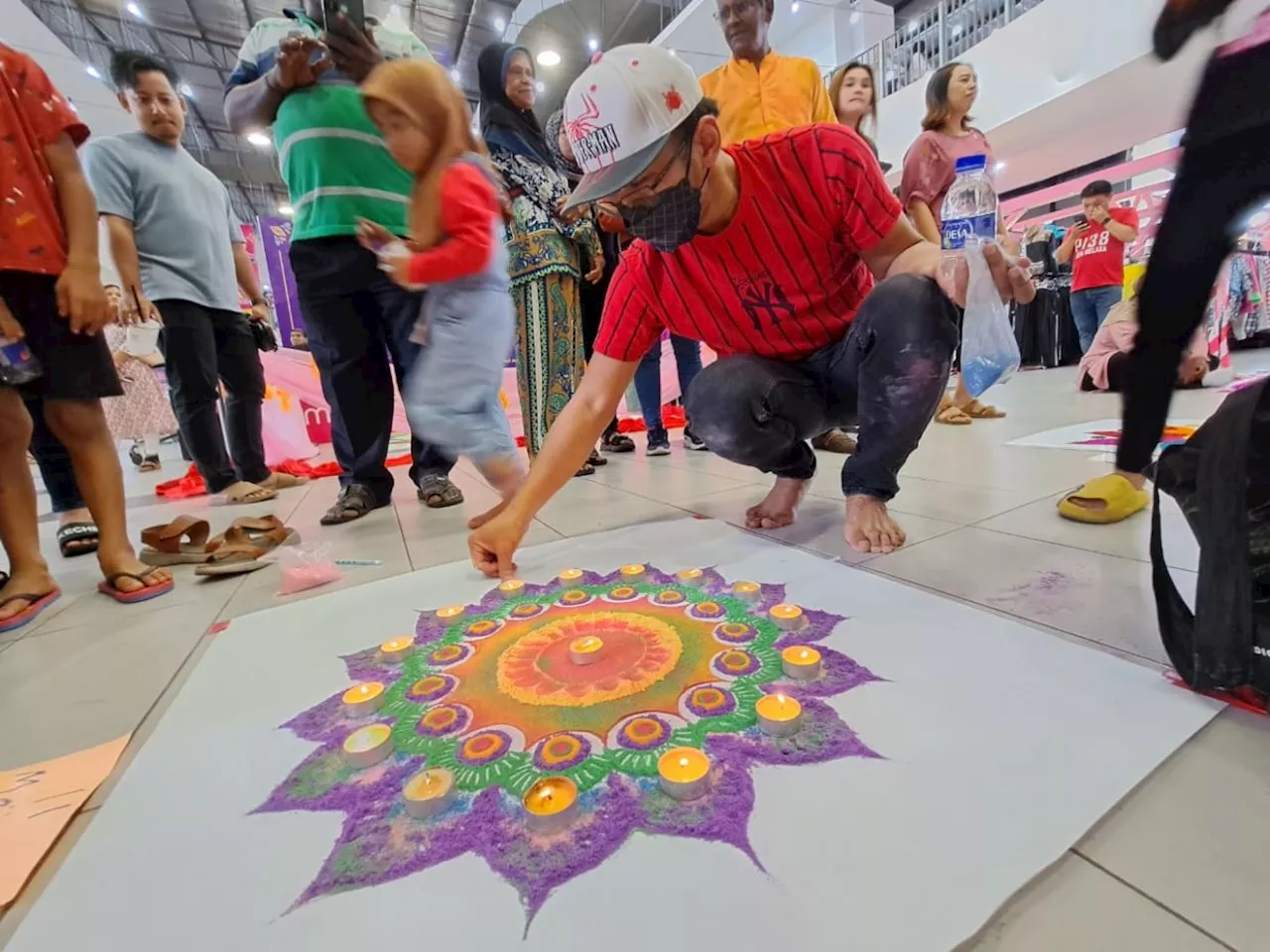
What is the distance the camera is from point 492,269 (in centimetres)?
119

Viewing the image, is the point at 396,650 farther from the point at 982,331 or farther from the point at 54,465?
the point at 54,465

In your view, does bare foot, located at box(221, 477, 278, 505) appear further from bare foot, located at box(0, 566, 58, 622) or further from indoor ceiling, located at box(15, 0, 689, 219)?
indoor ceiling, located at box(15, 0, 689, 219)

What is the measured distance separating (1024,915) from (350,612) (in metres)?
0.83

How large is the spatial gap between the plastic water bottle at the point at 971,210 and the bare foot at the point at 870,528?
0.39 m

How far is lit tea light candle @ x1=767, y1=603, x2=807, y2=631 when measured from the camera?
0.73m

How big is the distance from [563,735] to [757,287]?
0.73 m

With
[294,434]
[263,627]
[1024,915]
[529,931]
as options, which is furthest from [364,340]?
[294,434]

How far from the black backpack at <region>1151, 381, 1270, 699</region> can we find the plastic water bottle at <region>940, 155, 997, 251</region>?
52 centimetres

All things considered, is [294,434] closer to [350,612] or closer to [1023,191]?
[350,612]

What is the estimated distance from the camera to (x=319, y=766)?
550 millimetres

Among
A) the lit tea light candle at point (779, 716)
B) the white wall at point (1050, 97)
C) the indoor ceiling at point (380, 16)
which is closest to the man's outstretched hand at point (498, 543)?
the lit tea light candle at point (779, 716)

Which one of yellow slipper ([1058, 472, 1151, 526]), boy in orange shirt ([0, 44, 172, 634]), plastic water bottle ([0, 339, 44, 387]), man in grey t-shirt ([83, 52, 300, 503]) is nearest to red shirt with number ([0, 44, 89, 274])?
boy in orange shirt ([0, 44, 172, 634])

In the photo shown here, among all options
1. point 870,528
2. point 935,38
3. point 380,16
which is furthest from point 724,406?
point 935,38

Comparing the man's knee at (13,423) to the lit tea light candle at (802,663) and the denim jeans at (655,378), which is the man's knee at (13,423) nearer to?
the lit tea light candle at (802,663)
